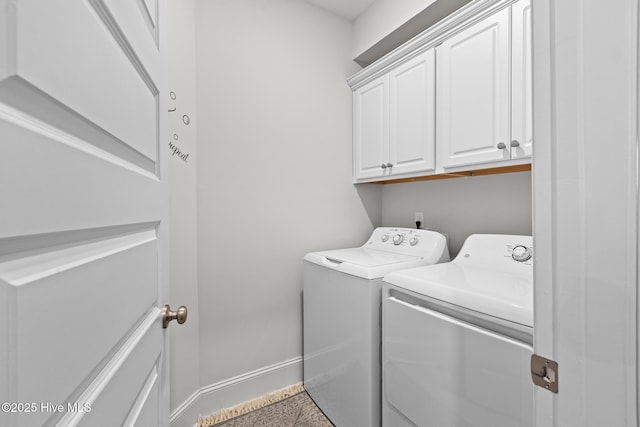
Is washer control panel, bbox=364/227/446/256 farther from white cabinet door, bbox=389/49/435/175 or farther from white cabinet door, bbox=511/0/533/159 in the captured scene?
white cabinet door, bbox=511/0/533/159

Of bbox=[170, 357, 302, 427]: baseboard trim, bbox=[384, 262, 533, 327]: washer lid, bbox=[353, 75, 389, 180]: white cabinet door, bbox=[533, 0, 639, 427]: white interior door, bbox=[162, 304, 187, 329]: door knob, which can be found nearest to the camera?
bbox=[533, 0, 639, 427]: white interior door

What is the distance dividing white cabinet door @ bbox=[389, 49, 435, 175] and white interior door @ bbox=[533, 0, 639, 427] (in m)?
1.25

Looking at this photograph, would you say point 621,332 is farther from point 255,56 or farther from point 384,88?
point 255,56

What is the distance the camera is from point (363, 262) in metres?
1.54

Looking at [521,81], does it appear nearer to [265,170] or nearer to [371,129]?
[371,129]

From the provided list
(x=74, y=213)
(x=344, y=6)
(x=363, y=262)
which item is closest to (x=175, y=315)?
(x=74, y=213)

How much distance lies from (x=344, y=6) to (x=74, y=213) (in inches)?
95.3

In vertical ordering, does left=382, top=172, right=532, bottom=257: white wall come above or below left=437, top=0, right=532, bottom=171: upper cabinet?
below

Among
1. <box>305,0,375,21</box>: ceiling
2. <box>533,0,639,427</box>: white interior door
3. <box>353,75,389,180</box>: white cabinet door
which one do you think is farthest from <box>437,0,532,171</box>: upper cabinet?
<box>533,0,639,427</box>: white interior door

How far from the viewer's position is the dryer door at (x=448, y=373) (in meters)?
0.86

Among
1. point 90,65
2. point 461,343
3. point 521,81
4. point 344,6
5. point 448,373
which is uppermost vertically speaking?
point 344,6

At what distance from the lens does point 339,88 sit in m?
2.26

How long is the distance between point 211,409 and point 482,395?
1548mm

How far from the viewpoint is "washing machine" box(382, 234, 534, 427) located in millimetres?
866
